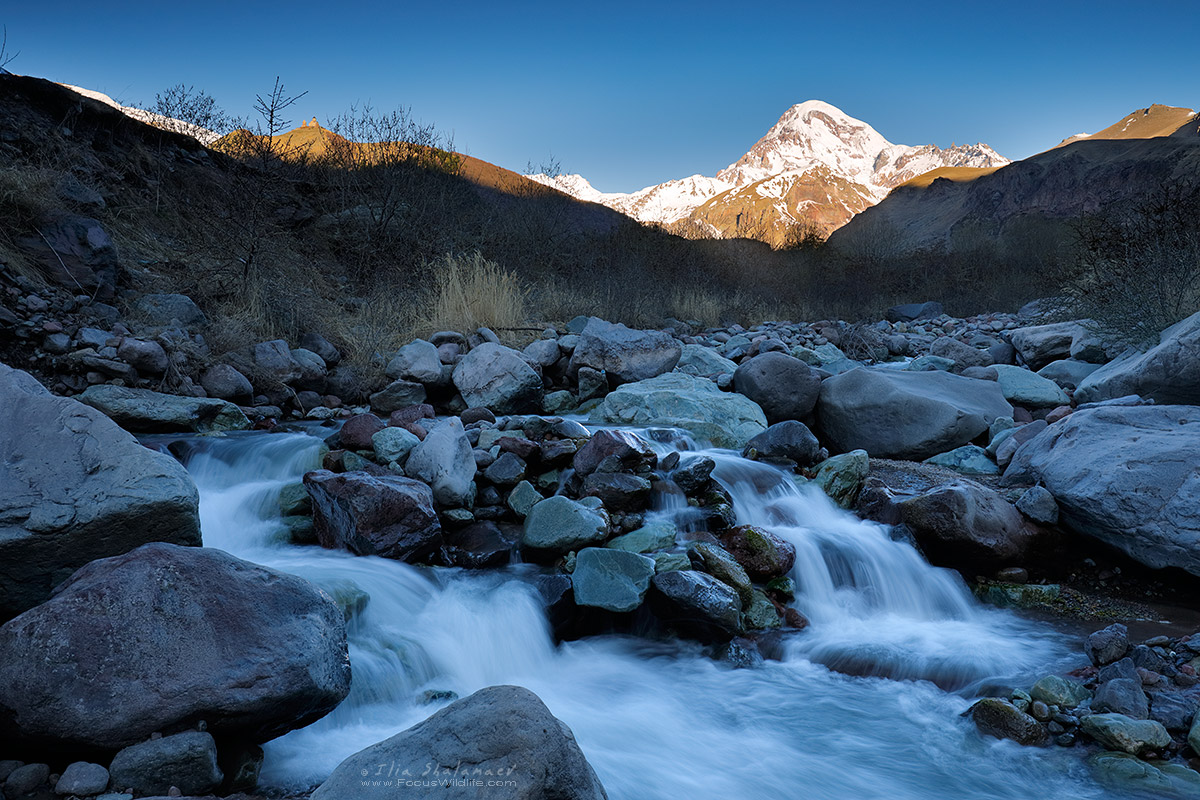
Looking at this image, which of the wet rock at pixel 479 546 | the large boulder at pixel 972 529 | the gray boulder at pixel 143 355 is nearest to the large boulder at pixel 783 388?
the large boulder at pixel 972 529

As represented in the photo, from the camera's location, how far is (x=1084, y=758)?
2291mm

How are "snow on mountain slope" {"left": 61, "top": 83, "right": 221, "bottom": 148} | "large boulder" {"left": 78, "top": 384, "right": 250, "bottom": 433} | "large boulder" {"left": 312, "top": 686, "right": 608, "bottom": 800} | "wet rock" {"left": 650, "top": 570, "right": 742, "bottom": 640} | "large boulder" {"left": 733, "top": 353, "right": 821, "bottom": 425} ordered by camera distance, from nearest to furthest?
1. "large boulder" {"left": 312, "top": 686, "right": 608, "bottom": 800}
2. "wet rock" {"left": 650, "top": 570, "right": 742, "bottom": 640}
3. "large boulder" {"left": 78, "top": 384, "right": 250, "bottom": 433}
4. "large boulder" {"left": 733, "top": 353, "right": 821, "bottom": 425}
5. "snow on mountain slope" {"left": 61, "top": 83, "right": 221, "bottom": 148}

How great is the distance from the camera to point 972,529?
381 centimetres

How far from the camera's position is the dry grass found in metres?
8.20

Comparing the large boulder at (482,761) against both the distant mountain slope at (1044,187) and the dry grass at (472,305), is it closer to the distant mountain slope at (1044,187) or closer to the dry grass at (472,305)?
the dry grass at (472,305)

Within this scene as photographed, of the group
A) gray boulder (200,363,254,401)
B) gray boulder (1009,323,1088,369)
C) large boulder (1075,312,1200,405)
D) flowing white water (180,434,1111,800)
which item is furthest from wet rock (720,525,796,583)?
gray boulder (1009,323,1088,369)

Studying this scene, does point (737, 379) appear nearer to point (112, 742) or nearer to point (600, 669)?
point (600, 669)

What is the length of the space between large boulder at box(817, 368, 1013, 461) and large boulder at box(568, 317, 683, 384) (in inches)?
66.5

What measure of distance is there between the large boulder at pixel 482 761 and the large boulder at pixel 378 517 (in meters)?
2.01

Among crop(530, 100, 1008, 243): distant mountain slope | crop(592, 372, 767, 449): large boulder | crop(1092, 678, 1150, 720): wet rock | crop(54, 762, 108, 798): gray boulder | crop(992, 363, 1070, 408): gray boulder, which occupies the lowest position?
crop(1092, 678, 1150, 720): wet rock

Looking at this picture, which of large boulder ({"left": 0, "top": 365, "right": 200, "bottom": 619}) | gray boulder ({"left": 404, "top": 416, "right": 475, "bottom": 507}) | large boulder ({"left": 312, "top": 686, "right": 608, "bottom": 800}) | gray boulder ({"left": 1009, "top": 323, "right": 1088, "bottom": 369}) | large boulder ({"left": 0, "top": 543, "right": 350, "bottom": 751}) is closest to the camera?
large boulder ({"left": 312, "top": 686, "right": 608, "bottom": 800})

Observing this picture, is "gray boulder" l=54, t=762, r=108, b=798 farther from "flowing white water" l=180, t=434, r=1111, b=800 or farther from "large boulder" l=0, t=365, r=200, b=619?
"large boulder" l=0, t=365, r=200, b=619

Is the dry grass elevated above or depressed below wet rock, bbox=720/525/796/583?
above

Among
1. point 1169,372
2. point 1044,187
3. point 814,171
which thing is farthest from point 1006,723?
point 814,171
